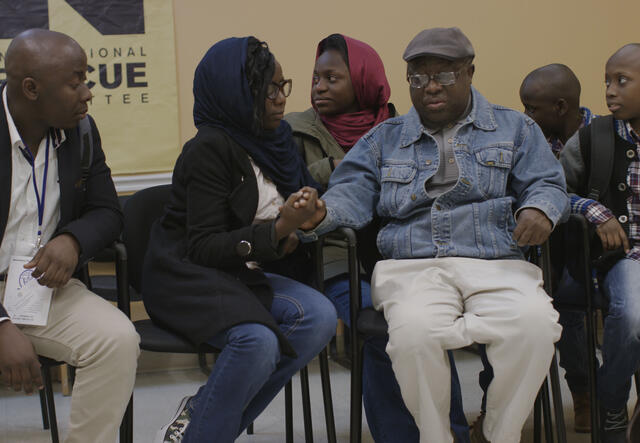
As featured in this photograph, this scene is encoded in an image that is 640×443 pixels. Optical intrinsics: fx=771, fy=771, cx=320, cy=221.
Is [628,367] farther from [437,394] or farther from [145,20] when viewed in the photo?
[145,20]

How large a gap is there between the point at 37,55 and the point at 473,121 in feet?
4.41

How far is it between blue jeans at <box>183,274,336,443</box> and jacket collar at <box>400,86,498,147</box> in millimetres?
659

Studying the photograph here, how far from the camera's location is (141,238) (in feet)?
8.23

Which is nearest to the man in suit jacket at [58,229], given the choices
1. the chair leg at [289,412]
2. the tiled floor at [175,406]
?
the chair leg at [289,412]

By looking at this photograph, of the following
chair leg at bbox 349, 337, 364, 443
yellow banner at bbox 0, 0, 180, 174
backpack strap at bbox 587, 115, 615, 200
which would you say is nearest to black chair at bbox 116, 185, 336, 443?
chair leg at bbox 349, 337, 364, 443

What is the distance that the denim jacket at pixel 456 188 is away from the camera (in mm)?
2385

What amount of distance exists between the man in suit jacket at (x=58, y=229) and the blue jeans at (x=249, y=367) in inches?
9.0

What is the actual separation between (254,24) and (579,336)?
2134mm

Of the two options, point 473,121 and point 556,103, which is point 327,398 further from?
point 556,103

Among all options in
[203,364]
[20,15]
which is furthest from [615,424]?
[20,15]

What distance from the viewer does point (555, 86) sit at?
3078mm

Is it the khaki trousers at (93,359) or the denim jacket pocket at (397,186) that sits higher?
the denim jacket pocket at (397,186)

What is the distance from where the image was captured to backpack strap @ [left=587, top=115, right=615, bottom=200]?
260 centimetres

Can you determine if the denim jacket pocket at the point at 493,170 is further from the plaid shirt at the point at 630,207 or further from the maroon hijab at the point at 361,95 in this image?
the maroon hijab at the point at 361,95
